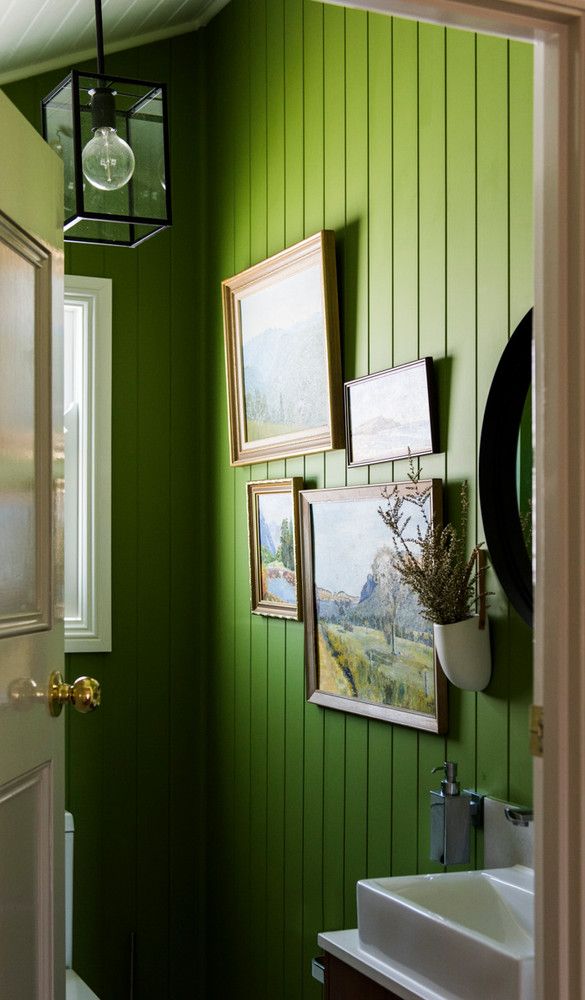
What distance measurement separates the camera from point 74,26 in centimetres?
326

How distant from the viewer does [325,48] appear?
117 inches

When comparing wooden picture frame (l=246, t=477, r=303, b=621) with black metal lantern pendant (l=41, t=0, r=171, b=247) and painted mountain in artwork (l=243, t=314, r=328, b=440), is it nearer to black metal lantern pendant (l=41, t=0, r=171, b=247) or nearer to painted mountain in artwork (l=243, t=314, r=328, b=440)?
painted mountain in artwork (l=243, t=314, r=328, b=440)

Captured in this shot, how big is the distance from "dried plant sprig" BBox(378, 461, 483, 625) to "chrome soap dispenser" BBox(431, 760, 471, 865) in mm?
359

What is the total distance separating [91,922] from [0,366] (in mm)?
2489

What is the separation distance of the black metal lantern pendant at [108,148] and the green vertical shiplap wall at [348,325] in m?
0.59

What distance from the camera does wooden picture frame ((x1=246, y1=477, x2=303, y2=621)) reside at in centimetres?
307

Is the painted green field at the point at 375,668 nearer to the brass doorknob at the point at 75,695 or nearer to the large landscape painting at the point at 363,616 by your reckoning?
the large landscape painting at the point at 363,616

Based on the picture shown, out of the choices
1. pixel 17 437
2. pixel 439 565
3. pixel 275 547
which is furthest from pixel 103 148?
pixel 275 547

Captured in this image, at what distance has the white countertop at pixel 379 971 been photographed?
187 centimetres

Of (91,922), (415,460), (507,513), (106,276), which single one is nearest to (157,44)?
(106,276)

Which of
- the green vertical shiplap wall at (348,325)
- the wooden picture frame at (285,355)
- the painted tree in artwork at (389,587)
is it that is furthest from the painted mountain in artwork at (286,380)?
the painted tree in artwork at (389,587)

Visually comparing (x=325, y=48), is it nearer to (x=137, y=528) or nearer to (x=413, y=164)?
(x=413, y=164)

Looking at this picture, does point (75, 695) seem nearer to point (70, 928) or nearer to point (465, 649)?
point (465, 649)

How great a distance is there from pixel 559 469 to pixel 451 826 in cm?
123
